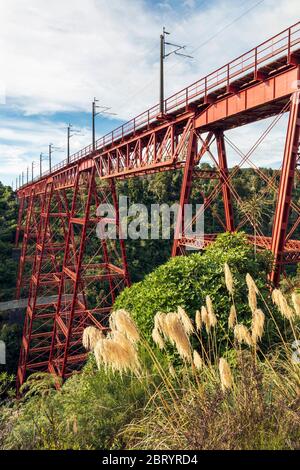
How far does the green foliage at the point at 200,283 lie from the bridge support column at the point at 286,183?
518 millimetres

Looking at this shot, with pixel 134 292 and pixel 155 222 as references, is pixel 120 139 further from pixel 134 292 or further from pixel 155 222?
pixel 155 222

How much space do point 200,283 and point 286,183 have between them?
3108 mm

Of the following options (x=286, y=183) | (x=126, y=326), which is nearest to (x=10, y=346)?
(x=286, y=183)

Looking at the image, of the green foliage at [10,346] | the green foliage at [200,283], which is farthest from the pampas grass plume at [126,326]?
the green foliage at [10,346]

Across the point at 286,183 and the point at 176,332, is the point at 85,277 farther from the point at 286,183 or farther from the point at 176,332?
the point at 176,332

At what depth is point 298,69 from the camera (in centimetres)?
697

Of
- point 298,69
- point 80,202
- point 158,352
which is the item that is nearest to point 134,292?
point 158,352

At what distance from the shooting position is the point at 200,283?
6320 millimetres

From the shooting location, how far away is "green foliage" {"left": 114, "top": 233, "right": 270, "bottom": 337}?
19.9ft

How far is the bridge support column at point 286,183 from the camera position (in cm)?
695

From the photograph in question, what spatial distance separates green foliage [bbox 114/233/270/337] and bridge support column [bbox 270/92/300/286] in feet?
1.70

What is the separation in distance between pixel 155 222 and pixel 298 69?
3573 centimetres

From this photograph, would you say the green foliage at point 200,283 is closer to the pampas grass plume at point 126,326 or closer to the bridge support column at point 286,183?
the bridge support column at point 286,183
